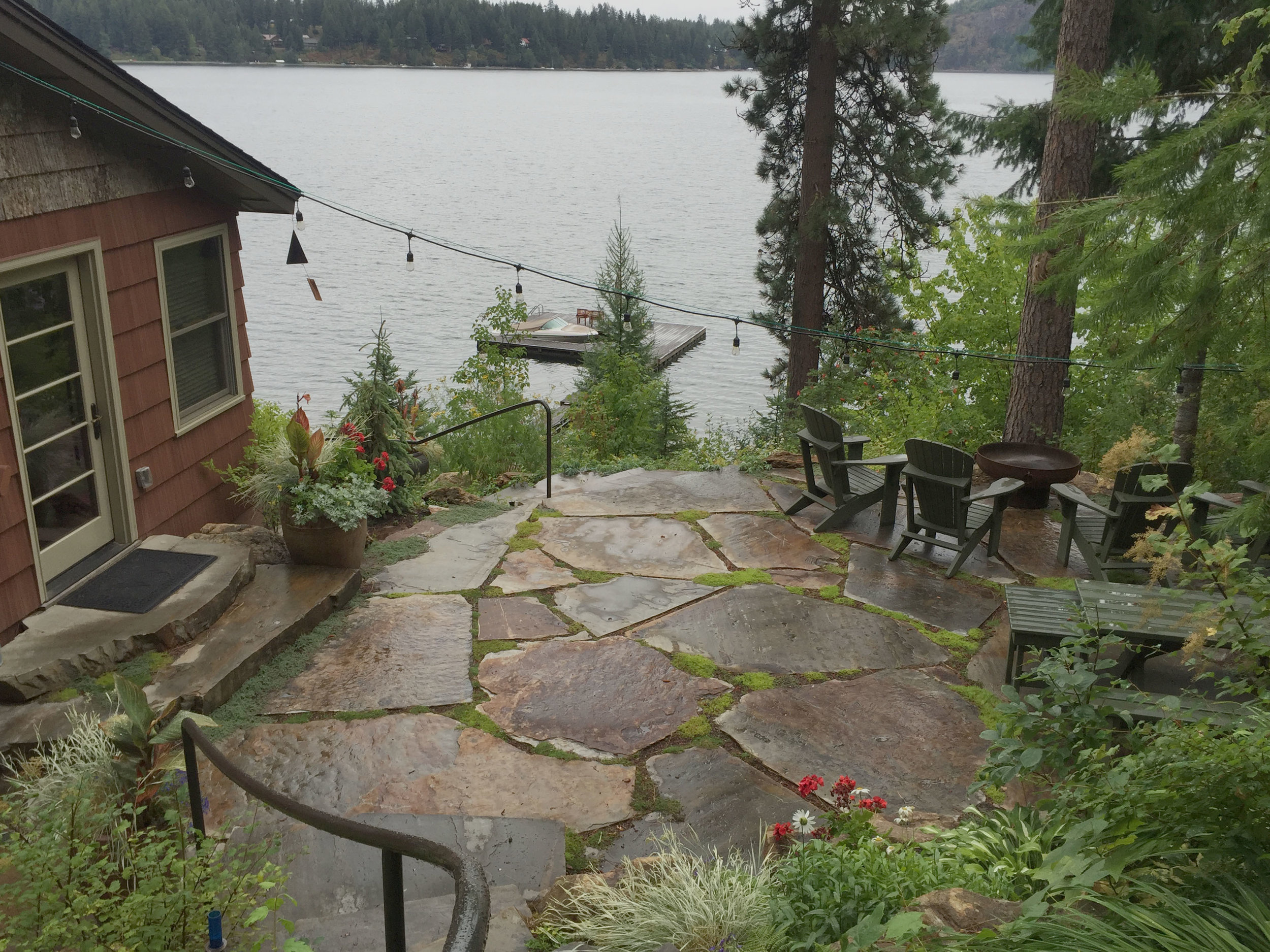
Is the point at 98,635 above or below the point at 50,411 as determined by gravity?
below

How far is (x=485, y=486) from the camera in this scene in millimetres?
9398

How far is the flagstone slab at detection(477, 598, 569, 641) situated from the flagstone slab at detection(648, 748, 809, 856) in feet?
4.63

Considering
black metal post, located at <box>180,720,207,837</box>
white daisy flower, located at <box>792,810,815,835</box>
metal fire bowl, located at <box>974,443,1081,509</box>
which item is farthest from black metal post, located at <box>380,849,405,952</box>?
metal fire bowl, located at <box>974,443,1081,509</box>

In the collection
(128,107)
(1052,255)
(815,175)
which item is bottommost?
(1052,255)

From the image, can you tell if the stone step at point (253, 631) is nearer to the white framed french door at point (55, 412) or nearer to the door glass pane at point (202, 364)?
the white framed french door at point (55, 412)

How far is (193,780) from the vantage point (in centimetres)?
318

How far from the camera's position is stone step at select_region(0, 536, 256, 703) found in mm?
4645

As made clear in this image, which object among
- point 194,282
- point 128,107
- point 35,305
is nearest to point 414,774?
point 35,305

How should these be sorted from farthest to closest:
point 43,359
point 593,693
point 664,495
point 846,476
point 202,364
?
point 664,495 < point 202,364 < point 846,476 < point 43,359 < point 593,693

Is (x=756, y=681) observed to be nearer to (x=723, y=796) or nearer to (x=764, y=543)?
(x=723, y=796)

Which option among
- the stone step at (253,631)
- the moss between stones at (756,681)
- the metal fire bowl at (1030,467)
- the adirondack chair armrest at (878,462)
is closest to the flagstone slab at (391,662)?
the stone step at (253,631)

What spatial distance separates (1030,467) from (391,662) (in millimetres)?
4823

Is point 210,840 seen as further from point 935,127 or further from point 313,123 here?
point 313,123

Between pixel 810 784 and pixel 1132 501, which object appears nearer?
pixel 810 784
